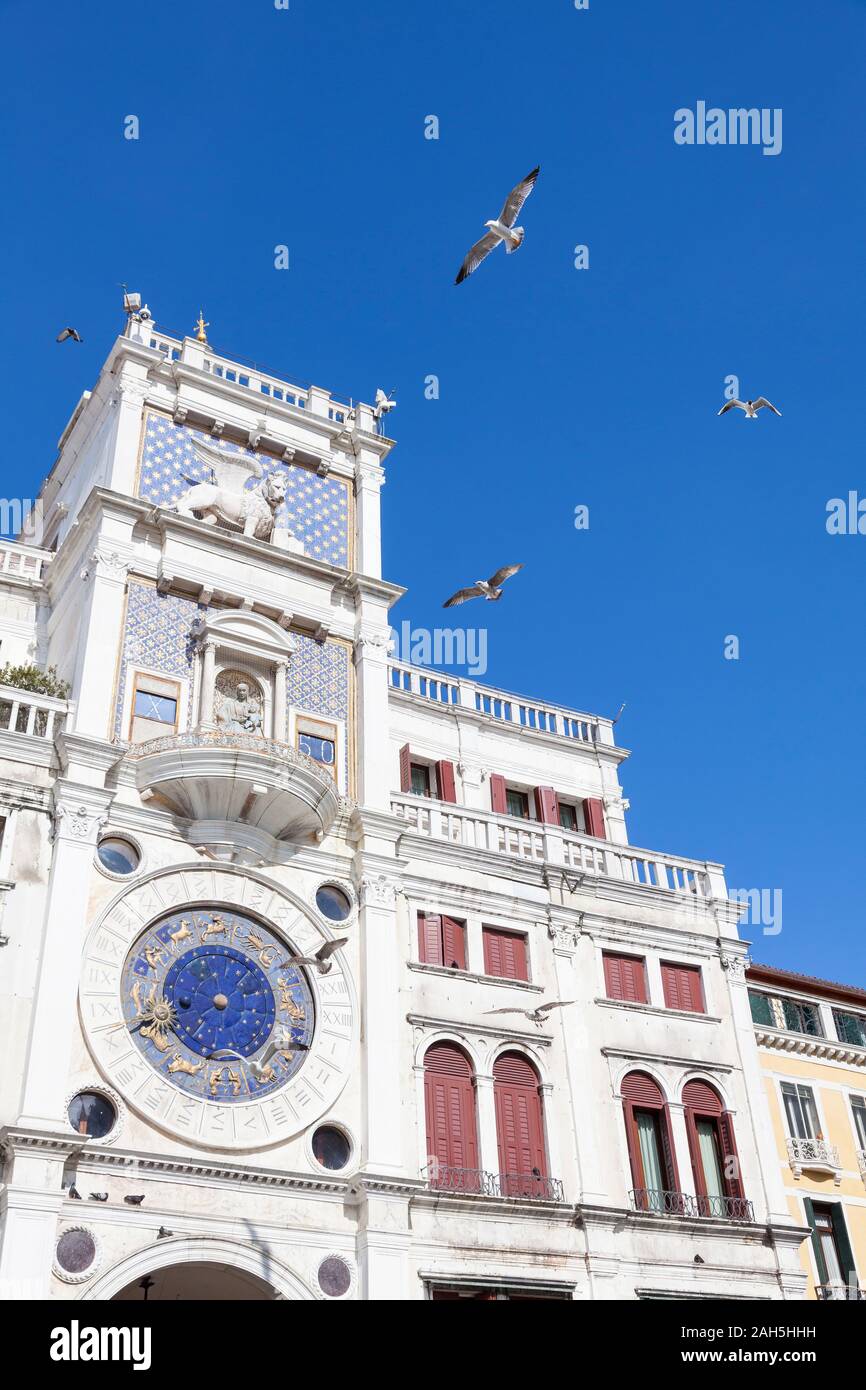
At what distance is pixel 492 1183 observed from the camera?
28969 mm

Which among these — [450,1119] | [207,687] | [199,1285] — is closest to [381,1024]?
[450,1119]

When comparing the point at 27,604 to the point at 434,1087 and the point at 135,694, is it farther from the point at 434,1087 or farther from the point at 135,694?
the point at 434,1087

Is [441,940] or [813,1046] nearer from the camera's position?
[441,940]

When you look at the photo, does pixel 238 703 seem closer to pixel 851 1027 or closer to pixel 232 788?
pixel 232 788

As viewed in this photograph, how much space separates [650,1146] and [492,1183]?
15.6 feet

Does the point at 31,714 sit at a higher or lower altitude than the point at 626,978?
higher

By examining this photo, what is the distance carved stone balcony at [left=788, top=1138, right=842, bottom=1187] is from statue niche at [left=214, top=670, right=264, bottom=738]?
16719 mm

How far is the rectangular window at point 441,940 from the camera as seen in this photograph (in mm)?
31422

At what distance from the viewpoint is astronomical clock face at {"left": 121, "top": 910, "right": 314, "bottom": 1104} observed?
88.2 feet

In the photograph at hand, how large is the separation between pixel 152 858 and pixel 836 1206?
19.0m

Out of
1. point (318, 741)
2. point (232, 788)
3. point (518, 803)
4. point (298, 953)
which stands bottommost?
point (298, 953)

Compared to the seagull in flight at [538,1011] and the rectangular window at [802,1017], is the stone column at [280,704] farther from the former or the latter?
the rectangular window at [802,1017]

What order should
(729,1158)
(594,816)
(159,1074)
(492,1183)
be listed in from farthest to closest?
(594,816)
(729,1158)
(492,1183)
(159,1074)

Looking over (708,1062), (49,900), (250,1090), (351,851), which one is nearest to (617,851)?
(708,1062)
